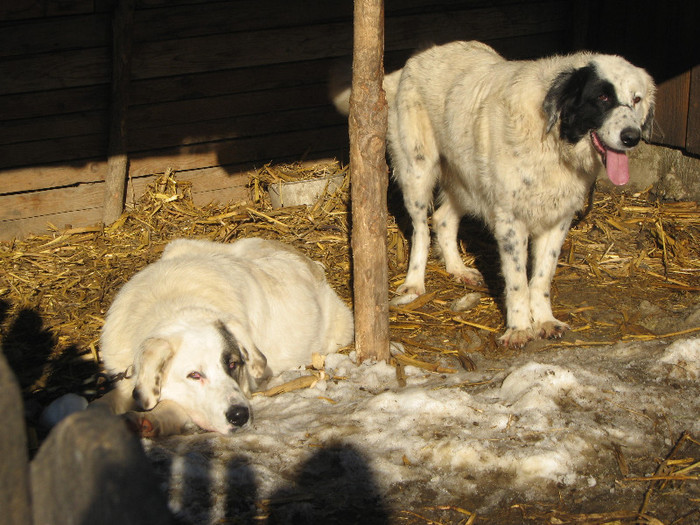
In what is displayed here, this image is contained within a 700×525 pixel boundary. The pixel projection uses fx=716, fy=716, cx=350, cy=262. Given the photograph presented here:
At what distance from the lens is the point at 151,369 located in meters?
3.48

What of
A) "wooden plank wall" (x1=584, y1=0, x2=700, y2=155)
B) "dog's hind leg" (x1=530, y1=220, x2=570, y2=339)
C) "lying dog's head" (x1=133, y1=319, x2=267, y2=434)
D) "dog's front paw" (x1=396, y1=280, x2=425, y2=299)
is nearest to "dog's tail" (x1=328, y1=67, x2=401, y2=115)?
"dog's front paw" (x1=396, y1=280, x2=425, y2=299)

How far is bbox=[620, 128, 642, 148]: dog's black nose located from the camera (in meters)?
4.49

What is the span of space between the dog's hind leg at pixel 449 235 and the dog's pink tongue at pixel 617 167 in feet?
6.17

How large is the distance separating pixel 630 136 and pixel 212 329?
2838 millimetres

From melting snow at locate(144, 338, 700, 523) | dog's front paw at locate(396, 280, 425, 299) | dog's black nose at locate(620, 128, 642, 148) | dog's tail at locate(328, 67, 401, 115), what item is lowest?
dog's front paw at locate(396, 280, 425, 299)

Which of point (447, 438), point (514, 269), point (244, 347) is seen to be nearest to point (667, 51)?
point (514, 269)

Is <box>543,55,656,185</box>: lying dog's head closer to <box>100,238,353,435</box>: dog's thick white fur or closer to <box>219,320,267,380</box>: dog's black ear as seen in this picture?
<box>100,238,353,435</box>: dog's thick white fur

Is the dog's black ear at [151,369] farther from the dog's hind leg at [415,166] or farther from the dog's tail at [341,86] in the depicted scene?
the dog's tail at [341,86]

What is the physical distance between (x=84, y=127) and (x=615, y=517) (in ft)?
20.2

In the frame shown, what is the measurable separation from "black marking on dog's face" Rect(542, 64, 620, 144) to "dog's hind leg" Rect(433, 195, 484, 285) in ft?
5.68

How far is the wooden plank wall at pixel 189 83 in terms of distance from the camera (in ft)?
22.5

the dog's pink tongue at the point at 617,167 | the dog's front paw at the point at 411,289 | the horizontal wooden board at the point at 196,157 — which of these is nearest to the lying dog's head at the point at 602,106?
the dog's pink tongue at the point at 617,167

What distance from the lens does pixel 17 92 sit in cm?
682

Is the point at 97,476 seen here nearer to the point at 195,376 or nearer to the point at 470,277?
the point at 195,376
